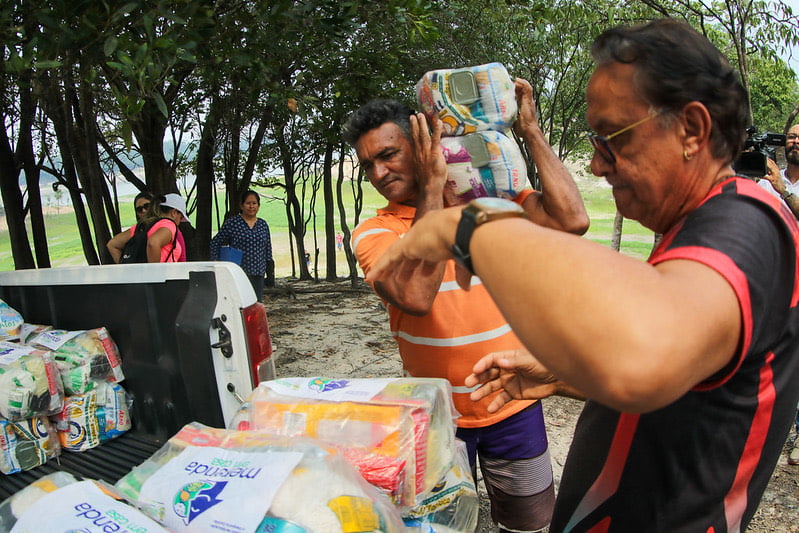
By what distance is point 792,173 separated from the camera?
14.9 feet

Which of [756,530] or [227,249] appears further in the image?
[227,249]

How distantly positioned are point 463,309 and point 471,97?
2.43 feet

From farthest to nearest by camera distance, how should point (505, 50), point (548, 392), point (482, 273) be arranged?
point (505, 50) → point (548, 392) → point (482, 273)

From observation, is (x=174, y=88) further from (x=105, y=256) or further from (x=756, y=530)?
(x=756, y=530)

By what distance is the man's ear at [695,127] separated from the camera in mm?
983

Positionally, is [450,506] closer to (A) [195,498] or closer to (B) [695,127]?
(A) [195,498]

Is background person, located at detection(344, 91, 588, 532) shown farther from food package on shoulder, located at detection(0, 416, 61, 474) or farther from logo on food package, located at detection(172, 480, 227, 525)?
food package on shoulder, located at detection(0, 416, 61, 474)

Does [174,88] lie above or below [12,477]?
above

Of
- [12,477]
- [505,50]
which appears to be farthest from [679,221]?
[505,50]

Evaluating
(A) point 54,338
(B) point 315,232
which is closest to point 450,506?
(A) point 54,338

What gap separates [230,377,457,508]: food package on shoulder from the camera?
1400mm

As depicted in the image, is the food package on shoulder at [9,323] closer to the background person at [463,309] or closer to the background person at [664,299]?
the background person at [463,309]

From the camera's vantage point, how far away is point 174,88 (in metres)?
7.66

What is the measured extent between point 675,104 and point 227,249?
22.2 feet
